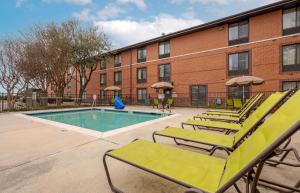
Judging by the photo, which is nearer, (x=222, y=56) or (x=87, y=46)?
(x=222, y=56)

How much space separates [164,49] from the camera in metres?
21.8

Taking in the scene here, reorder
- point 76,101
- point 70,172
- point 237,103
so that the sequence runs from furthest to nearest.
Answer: point 76,101
point 237,103
point 70,172

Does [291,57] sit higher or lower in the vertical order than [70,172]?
higher

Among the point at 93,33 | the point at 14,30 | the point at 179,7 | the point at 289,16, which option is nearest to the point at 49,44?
the point at 14,30

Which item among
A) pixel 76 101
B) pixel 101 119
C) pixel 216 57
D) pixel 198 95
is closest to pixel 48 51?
pixel 76 101

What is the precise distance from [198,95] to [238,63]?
16.3 ft

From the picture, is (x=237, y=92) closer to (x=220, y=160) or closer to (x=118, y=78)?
(x=220, y=160)

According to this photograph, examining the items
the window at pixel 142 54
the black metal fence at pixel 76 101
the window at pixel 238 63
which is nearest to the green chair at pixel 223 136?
the black metal fence at pixel 76 101

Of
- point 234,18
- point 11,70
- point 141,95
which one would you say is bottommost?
point 141,95

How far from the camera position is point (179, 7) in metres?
19.2

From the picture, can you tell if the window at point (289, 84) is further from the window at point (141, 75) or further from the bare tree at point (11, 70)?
the bare tree at point (11, 70)

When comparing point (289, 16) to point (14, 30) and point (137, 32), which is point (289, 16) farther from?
point (14, 30)

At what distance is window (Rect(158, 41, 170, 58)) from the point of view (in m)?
21.4

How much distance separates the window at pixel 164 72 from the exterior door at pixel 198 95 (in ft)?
11.5
